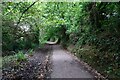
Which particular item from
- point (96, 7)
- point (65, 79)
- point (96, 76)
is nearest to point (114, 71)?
point (96, 76)

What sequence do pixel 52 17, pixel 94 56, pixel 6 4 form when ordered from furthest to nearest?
pixel 52 17 → pixel 94 56 → pixel 6 4

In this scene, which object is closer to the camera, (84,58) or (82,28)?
(84,58)

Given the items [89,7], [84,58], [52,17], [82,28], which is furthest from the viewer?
[52,17]

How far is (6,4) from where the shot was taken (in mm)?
11031

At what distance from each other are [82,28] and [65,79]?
34.1 ft

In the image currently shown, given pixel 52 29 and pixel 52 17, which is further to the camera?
pixel 52 29

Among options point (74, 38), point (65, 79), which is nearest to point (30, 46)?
point (74, 38)

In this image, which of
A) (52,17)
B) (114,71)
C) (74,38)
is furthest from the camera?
(52,17)

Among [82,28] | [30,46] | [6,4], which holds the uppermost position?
[6,4]

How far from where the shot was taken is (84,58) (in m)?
16.0

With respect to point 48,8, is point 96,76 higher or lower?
lower

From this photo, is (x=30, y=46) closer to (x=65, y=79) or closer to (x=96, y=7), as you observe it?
(x=96, y=7)

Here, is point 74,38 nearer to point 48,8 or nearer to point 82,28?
point 82,28

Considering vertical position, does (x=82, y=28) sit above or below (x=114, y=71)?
above
